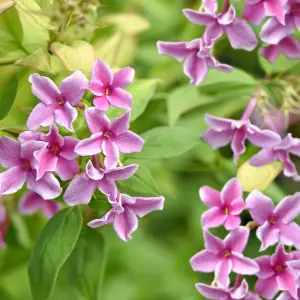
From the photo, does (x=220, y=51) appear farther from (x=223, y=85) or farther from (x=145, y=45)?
(x=145, y=45)

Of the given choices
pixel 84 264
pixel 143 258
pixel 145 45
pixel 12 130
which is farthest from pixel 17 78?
pixel 143 258

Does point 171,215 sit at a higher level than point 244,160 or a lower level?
lower

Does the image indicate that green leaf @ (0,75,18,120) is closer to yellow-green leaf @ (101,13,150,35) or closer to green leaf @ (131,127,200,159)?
green leaf @ (131,127,200,159)

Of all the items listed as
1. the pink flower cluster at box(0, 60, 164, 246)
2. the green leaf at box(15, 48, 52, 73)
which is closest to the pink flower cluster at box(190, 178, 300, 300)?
the pink flower cluster at box(0, 60, 164, 246)

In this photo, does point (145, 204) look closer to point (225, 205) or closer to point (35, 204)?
Answer: point (225, 205)

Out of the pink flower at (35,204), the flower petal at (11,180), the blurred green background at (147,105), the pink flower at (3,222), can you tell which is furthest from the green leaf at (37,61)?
the pink flower at (3,222)

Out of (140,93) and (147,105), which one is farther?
(147,105)

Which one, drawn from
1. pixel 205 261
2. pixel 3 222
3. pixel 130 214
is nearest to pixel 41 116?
pixel 130 214
